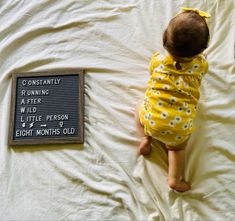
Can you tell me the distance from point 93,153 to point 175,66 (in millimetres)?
390

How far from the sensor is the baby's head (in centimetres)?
88

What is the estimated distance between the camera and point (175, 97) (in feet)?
3.22

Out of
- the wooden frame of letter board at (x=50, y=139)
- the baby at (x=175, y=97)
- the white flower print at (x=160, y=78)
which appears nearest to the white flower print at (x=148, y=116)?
the baby at (x=175, y=97)

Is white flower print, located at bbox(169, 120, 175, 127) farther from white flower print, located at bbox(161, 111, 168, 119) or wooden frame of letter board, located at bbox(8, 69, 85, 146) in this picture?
wooden frame of letter board, located at bbox(8, 69, 85, 146)

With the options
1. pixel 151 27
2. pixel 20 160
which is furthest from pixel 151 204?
pixel 151 27

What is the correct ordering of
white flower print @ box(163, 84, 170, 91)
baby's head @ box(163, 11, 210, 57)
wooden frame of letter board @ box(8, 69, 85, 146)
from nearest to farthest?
baby's head @ box(163, 11, 210, 57)
white flower print @ box(163, 84, 170, 91)
wooden frame of letter board @ box(8, 69, 85, 146)

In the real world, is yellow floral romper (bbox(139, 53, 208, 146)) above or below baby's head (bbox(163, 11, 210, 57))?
below

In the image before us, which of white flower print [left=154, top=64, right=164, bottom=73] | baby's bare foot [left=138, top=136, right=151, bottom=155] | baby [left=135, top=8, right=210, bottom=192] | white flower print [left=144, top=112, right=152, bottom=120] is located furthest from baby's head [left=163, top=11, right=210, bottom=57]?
baby's bare foot [left=138, top=136, right=151, bottom=155]

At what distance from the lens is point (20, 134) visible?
1.14 meters

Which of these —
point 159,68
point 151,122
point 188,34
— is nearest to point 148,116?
point 151,122

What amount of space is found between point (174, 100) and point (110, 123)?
258mm

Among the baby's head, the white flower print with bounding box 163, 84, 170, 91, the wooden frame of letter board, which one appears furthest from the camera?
the wooden frame of letter board

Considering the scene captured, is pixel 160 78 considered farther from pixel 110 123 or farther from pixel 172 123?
pixel 110 123

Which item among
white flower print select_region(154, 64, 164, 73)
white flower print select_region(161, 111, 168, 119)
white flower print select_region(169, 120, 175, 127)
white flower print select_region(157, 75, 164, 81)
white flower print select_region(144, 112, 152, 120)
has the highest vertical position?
white flower print select_region(154, 64, 164, 73)
